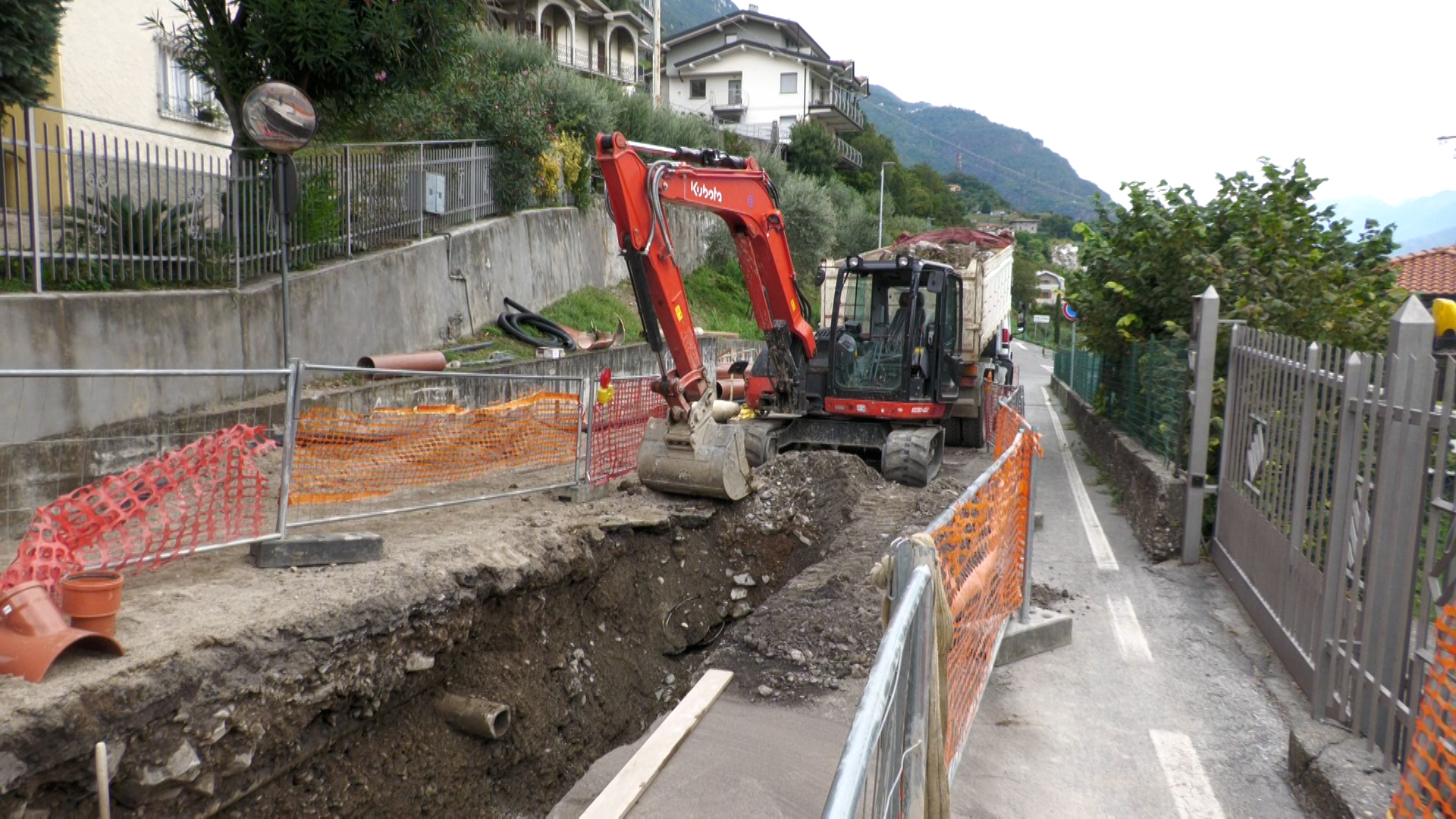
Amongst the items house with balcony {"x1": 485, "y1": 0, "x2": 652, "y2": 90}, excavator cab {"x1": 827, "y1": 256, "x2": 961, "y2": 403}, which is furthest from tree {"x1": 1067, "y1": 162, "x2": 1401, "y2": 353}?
house with balcony {"x1": 485, "y1": 0, "x2": 652, "y2": 90}

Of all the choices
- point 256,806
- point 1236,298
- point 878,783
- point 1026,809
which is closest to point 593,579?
point 256,806

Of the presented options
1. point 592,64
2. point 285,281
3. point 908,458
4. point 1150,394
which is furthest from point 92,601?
point 592,64

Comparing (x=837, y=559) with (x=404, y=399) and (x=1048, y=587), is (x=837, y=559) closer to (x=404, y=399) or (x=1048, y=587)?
(x=1048, y=587)

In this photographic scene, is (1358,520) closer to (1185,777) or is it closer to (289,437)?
(1185,777)

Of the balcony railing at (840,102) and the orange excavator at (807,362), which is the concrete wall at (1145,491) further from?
the balcony railing at (840,102)

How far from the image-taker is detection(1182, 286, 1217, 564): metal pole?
299 inches

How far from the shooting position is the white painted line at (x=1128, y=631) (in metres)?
5.91

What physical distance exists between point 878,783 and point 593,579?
5.65m

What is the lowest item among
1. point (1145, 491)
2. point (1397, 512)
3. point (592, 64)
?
point (1145, 491)

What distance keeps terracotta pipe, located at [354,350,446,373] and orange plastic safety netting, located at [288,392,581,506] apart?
2.46 metres

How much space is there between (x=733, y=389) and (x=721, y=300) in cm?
1568

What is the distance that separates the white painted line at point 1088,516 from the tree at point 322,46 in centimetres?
977

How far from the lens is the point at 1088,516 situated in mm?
9852

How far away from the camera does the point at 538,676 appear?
668 cm
